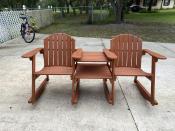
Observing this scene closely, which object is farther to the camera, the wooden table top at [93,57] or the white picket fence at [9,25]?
the white picket fence at [9,25]

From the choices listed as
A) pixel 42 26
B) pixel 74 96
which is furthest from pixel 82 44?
pixel 42 26

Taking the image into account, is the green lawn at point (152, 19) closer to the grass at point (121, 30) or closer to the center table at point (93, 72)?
the grass at point (121, 30)

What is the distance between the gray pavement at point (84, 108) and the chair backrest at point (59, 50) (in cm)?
50

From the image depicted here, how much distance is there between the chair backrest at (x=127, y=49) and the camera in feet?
17.6

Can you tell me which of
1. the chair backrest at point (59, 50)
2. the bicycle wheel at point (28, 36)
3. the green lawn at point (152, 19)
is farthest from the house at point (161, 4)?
the chair backrest at point (59, 50)

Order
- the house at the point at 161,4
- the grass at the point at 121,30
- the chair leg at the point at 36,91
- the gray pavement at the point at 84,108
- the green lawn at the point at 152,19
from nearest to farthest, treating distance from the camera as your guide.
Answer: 1. the gray pavement at the point at 84,108
2. the chair leg at the point at 36,91
3. the grass at the point at 121,30
4. the green lawn at the point at 152,19
5. the house at the point at 161,4

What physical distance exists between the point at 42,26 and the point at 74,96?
14.9 m

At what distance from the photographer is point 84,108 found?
4.58 meters

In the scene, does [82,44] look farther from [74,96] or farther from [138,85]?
[74,96]

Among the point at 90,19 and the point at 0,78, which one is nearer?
the point at 0,78

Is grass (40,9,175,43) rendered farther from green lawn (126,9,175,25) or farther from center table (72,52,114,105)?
center table (72,52,114,105)

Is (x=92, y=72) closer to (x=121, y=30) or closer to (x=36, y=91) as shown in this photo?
(x=36, y=91)

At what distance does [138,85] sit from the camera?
18.5ft

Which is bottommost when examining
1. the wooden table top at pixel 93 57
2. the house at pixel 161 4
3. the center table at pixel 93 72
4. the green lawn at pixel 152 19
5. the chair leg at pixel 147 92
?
the chair leg at pixel 147 92
